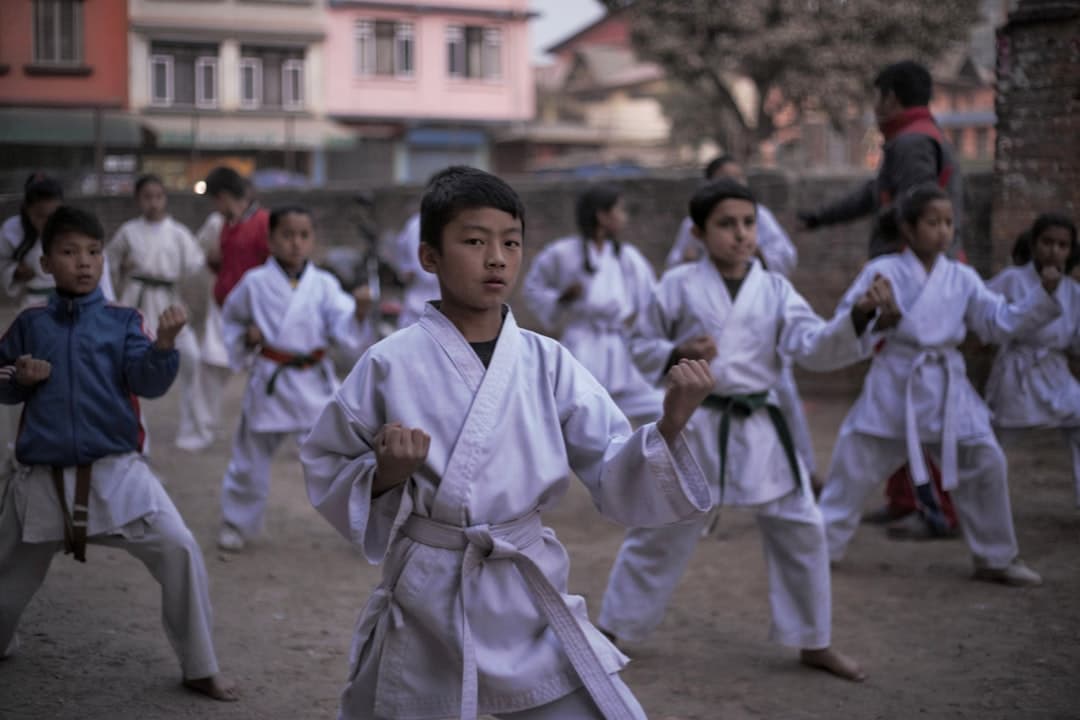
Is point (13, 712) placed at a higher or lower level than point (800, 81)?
lower

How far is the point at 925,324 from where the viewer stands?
5715 mm

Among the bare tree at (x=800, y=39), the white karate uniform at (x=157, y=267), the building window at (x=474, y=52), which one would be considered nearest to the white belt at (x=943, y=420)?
the white karate uniform at (x=157, y=267)

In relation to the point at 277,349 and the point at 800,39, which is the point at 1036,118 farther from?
the point at 800,39

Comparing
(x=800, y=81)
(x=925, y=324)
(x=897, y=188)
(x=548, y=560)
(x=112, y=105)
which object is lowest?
(x=548, y=560)

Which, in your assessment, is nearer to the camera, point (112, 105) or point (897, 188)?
point (897, 188)

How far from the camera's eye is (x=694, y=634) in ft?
17.0

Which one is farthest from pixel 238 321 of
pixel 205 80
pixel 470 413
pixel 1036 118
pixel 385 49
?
pixel 385 49

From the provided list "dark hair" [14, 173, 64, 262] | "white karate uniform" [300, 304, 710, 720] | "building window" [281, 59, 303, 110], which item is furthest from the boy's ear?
"building window" [281, 59, 303, 110]

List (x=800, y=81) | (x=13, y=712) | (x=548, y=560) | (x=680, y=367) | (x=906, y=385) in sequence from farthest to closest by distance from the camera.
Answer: (x=800, y=81)
(x=906, y=385)
(x=13, y=712)
(x=548, y=560)
(x=680, y=367)

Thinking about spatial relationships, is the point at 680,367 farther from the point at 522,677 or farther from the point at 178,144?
the point at 178,144

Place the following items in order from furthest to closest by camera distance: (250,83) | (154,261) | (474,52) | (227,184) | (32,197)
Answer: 1. (474,52)
2. (250,83)
3. (154,261)
4. (227,184)
5. (32,197)

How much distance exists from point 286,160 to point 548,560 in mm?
17026

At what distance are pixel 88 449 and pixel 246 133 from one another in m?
13.2

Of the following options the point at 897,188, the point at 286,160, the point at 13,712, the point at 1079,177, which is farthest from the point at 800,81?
the point at 13,712
